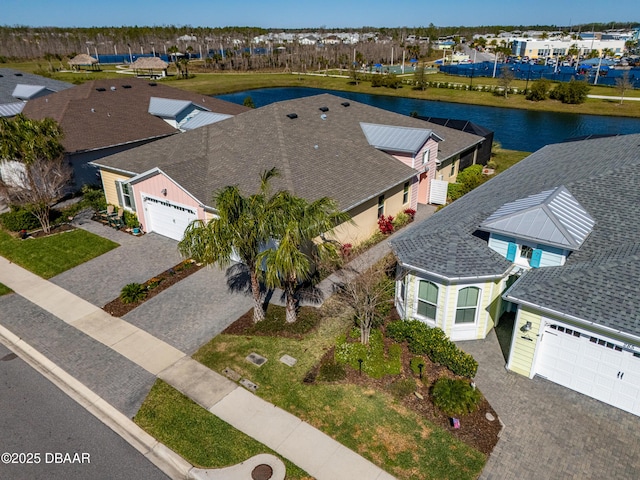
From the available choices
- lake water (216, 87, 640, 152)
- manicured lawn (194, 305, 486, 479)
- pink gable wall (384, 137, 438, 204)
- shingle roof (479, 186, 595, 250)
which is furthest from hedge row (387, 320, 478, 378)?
lake water (216, 87, 640, 152)

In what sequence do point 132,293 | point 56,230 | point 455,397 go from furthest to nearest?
1. point 56,230
2. point 132,293
3. point 455,397

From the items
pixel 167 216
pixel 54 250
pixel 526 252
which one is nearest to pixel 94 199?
pixel 54 250

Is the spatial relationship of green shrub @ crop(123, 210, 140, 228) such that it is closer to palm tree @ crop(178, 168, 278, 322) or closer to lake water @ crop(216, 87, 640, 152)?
palm tree @ crop(178, 168, 278, 322)

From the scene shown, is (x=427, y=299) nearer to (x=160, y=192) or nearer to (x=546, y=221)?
(x=546, y=221)

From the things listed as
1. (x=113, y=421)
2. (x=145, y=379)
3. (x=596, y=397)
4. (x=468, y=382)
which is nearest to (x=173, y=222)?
(x=145, y=379)

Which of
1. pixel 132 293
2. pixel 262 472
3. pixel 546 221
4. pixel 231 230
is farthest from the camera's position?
pixel 132 293
